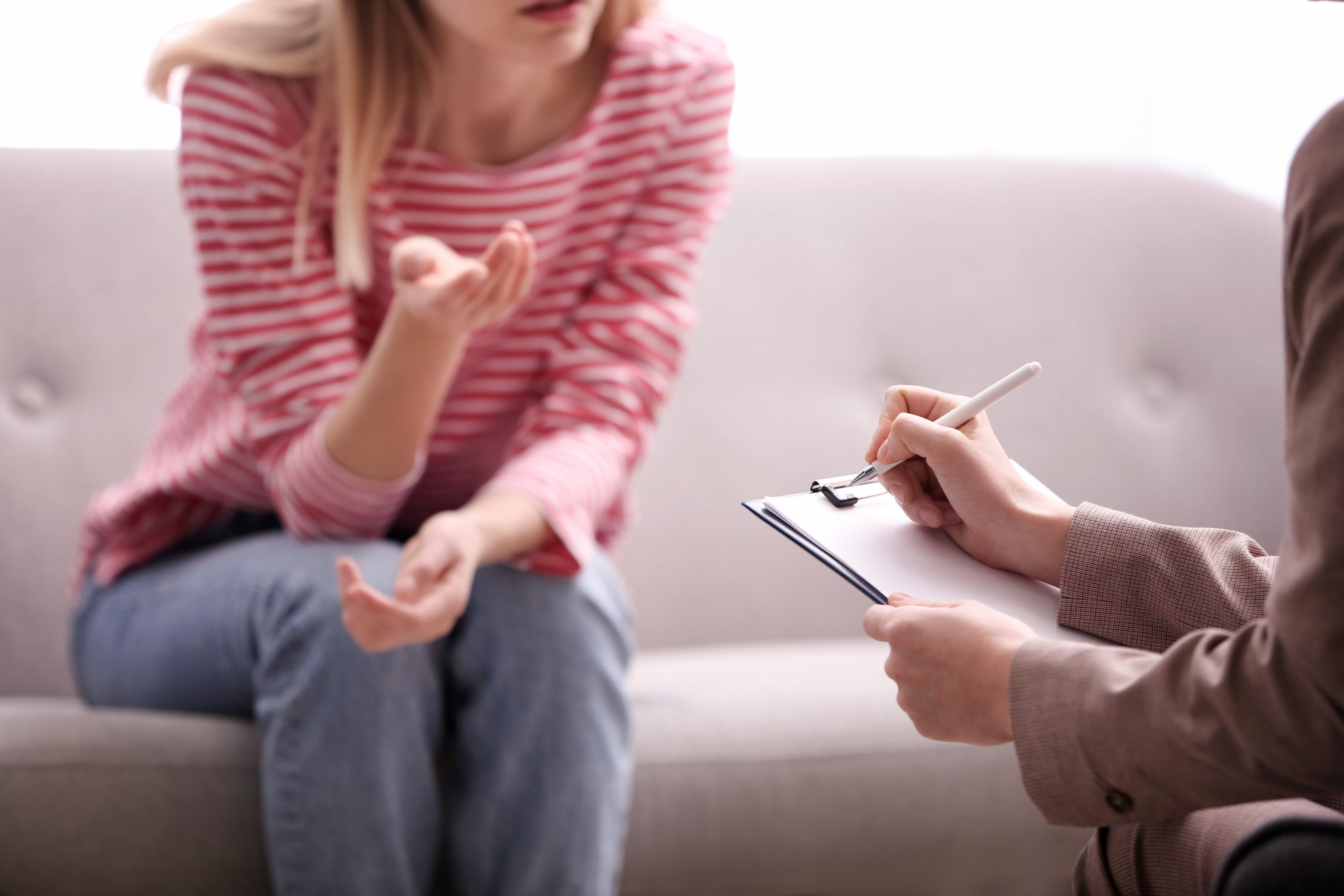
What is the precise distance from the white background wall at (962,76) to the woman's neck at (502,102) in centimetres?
33

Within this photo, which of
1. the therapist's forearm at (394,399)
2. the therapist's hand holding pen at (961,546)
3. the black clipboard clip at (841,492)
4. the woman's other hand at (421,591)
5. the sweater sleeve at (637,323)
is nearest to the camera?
the therapist's hand holding pen at (961,546)

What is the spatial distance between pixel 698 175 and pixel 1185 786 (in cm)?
69

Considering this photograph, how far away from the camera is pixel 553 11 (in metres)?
0.85

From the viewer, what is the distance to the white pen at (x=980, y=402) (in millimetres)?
568

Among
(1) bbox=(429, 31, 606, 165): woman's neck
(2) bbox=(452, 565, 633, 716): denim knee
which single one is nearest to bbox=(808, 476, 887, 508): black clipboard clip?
(2) bbox=(452, 565, 633, 716): denim knee

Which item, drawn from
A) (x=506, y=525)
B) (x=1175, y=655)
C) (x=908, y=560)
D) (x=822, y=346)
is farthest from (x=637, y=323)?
(x=1175, y=655)

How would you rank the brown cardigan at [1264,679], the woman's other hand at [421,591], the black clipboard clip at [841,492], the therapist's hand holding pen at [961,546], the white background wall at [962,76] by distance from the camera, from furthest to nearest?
1. the white background wall at [962,76]
2. the woman's other hand at [421,591]
3. the black clipboard clip at [841,492]
4. the therapist's hand holding pen at [961,546]
5. the brown cardigan at [1264,679]

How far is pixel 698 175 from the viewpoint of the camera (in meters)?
1.00

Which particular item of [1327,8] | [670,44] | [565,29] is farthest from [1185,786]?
[1327,8]

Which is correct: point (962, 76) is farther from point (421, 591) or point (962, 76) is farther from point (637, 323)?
point (421, 591)

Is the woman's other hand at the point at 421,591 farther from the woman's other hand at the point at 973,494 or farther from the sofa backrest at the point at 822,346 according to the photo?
the sofa backrest at the point at 822,346

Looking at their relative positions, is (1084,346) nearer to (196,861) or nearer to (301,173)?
(301,173)

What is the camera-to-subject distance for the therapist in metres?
0.39

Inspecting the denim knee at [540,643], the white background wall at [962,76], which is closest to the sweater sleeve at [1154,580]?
the denim knee at [540,643]
